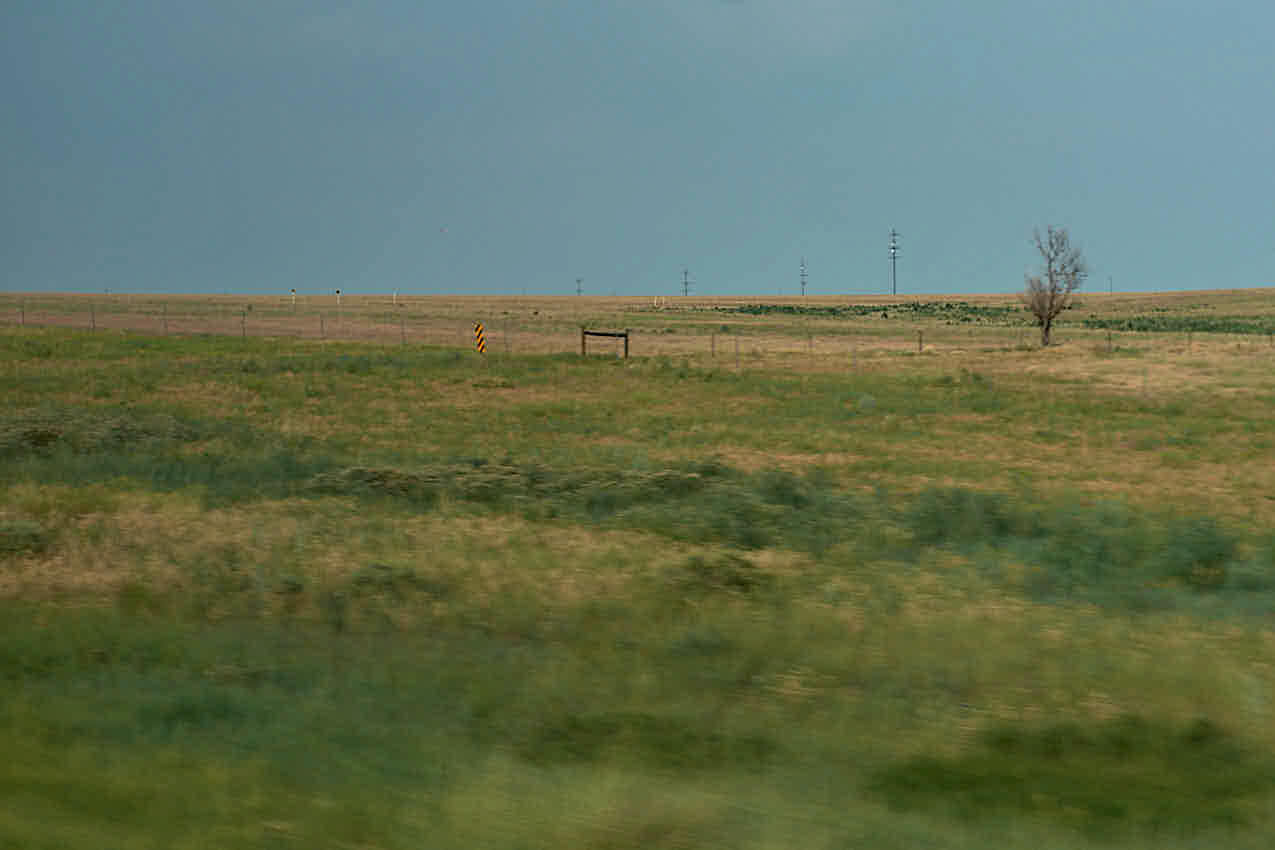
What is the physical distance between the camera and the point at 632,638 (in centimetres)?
1034

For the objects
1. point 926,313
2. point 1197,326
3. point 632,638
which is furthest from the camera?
point 926,313

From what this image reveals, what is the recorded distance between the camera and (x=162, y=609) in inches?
454

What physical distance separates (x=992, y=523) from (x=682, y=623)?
22.2 ft

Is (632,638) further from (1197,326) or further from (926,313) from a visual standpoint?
(926,313)

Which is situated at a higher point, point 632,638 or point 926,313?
point 926,313

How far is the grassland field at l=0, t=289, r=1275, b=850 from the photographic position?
254 inches

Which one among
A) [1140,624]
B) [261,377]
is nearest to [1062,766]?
[1140,624]

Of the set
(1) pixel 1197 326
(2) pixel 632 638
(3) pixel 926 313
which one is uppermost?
(3) pixel 926 313

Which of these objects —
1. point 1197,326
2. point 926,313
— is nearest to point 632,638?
point 1197,326

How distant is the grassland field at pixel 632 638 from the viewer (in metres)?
6.44

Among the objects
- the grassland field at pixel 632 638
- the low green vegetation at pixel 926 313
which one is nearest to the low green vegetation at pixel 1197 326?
the low green vegetation at pixel 926 313

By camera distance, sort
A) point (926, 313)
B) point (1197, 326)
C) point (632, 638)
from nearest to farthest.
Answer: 1. point (632, 638)
2. point (1197, 326)
3. point (926, 313)

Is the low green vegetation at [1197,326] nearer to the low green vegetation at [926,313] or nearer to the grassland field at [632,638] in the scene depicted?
the low green vegetation at [926,313]

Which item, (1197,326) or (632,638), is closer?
(632,638)
